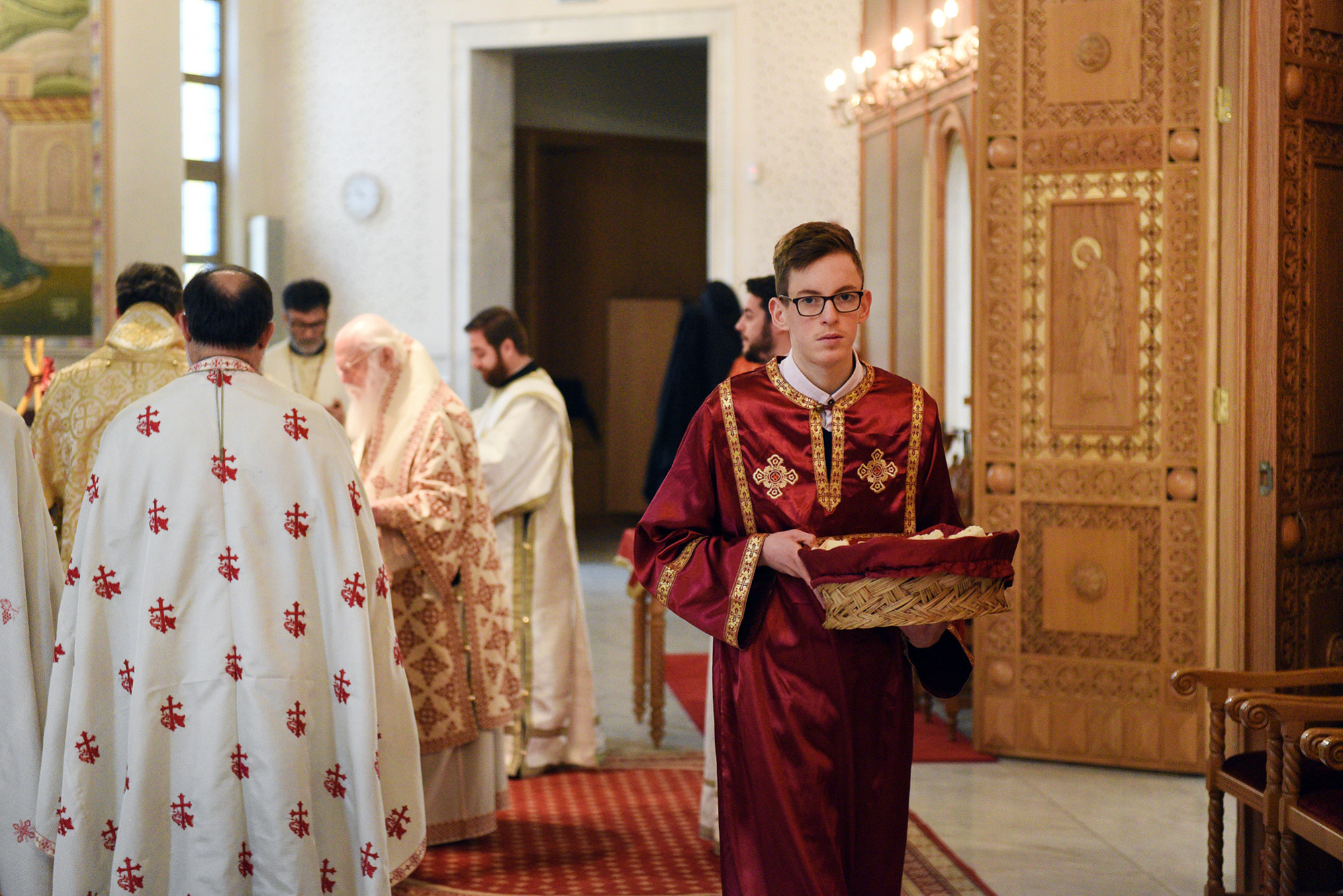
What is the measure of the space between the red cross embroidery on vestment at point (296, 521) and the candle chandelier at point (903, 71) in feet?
12.5

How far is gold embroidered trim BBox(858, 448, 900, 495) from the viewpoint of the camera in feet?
8.07

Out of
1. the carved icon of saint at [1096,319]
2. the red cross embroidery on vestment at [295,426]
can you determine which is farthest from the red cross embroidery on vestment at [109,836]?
the carved icon of saint at [1096,319]

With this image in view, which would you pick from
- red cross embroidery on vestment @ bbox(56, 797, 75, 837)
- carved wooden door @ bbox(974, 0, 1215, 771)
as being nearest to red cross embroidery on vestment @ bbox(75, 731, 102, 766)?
red cross embroidery on vestment @ bbox(56, 797, 75, 837)

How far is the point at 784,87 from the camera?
9.12 m

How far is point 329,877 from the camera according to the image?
2.96 meters

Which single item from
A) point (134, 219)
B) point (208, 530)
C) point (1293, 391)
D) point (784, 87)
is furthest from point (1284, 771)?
point (134, 219)

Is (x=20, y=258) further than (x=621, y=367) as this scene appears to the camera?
No

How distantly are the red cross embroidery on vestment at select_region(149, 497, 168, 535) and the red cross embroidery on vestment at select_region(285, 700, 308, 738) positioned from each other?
1.49 ft

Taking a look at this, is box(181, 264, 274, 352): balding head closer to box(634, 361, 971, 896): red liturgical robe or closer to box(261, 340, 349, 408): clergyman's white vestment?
box(634, 361, 971, 896): red liturgical robe

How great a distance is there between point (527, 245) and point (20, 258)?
5.06 meters

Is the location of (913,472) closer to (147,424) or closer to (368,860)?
(368,860)

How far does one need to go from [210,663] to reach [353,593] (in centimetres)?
32

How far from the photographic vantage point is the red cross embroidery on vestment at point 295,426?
2.93 m

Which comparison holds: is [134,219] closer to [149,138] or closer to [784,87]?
[149,138]
